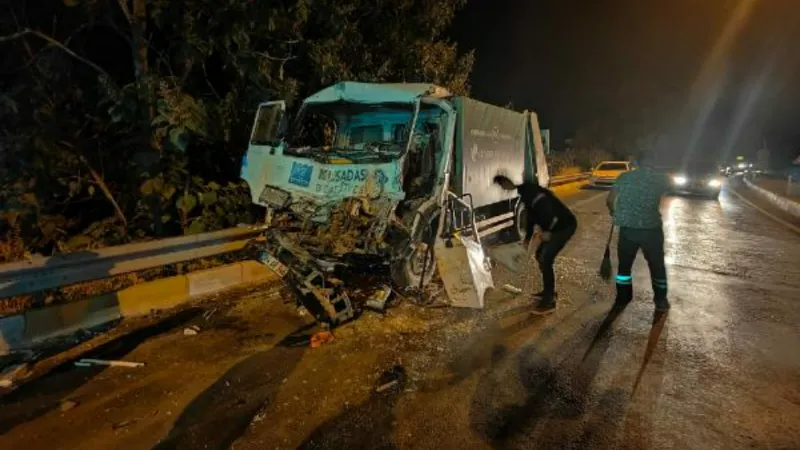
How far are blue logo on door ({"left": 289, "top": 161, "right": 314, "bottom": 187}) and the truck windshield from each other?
219mm

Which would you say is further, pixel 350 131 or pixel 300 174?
pixel 350 131

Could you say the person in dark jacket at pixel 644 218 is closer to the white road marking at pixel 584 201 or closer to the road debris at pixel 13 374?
the road debris at pixel 13 374

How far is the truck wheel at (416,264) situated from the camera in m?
5.13

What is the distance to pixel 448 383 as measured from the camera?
146 inches

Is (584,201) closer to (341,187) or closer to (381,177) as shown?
(381,177)

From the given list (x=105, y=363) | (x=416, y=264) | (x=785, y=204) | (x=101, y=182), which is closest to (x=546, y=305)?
(x=416, y=264)

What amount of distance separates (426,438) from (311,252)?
249 centimetres

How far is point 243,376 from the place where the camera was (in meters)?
3.81

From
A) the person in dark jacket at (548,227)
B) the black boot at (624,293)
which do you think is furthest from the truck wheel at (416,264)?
the black boot at (624,293)

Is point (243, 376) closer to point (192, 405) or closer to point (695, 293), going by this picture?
point (192, 405)

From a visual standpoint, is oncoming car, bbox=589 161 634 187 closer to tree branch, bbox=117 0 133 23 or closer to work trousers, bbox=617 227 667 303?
work trousers, bbox=617 227 667 303

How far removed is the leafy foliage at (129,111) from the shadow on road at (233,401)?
131 inches

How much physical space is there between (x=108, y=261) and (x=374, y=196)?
8.66ft

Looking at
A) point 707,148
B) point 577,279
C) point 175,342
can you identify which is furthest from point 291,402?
point 707,148
